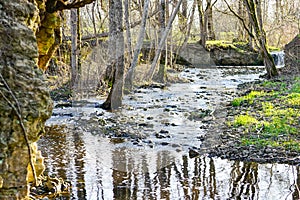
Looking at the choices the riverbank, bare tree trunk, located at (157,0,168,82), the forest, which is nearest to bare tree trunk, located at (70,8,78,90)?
the forest

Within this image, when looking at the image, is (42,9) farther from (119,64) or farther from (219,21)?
(219,21)

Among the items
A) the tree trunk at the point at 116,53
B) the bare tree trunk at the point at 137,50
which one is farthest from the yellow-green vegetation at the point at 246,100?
the bare tree trunk at the point at 137,50

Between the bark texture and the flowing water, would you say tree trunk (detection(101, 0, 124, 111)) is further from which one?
the bark texture

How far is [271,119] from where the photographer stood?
1086 centimetres

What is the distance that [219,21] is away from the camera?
124ft

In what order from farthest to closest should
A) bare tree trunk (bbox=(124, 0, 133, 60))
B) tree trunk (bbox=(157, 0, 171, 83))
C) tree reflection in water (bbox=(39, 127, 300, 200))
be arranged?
tree trunk (bbox=(157, 0, 171, 83)), bare tree trunk (bbox=(124, 0, 133, 60)), tree reflection in water (bbox=(39, 127, 300, 200))

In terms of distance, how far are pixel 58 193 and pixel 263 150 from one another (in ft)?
13.3

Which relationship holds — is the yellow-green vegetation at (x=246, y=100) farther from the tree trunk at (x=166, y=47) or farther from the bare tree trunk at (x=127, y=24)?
the tree trunk at (x=166, y=47)

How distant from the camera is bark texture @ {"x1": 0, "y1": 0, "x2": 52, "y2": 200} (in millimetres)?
4184

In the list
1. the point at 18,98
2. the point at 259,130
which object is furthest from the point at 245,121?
the point at 18,98

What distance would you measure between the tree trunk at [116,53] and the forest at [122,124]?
0.04 meters

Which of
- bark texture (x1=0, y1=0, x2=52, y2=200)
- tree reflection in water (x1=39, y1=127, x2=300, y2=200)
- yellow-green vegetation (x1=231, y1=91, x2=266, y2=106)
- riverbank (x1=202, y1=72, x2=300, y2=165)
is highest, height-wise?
bark texture (x1=0, y1=0, x2=52, y2=200)

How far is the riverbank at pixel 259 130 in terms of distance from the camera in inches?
328

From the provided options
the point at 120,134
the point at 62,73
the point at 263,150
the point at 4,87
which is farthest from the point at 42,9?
the point at 62,73
